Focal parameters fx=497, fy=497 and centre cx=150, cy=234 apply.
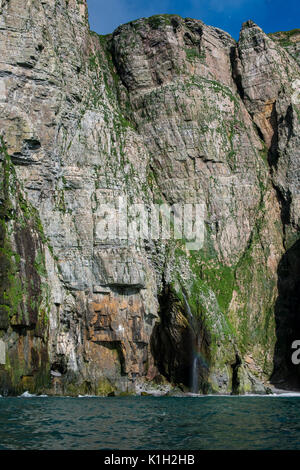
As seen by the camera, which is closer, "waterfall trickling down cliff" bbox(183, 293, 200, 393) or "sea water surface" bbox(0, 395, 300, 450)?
"sea water surface" bbox(0, 395, 300, 450)

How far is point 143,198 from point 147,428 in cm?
3583

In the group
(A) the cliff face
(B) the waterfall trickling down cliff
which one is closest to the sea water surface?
(A) the cliff face

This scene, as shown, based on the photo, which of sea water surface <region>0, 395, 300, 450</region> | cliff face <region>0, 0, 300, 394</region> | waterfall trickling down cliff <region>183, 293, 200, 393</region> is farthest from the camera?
waterfall trickling down cliff <region>183, 293, 200, 393</region>

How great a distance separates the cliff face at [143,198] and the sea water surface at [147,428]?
474 inches

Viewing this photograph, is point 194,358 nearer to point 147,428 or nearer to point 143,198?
point 143,198

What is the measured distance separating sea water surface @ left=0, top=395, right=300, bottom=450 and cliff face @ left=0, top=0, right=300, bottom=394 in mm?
12034

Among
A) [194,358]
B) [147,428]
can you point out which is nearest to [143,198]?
[194,358]

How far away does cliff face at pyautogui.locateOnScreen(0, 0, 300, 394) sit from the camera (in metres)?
43.4

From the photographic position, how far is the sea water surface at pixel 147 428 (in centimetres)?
1605

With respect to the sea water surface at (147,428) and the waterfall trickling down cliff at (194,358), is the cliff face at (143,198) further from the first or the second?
the sea water surface at (147,428)

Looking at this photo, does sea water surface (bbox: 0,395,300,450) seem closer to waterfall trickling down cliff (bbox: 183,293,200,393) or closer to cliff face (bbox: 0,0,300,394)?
cliff face (bbox: 0,0,300,394)

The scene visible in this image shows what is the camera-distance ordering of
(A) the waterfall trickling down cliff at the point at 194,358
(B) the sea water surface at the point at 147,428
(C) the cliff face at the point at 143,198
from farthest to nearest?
(A) the waterfall trickling down cliff at the point at 194,358, (C) the cliff face at the point at 143,198, (B) the sea water surface at the point at 147,428

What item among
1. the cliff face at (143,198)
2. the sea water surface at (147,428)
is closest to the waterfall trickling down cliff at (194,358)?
the cliff face at (143,198)

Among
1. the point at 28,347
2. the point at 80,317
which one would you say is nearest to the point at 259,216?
the point at 80,317
